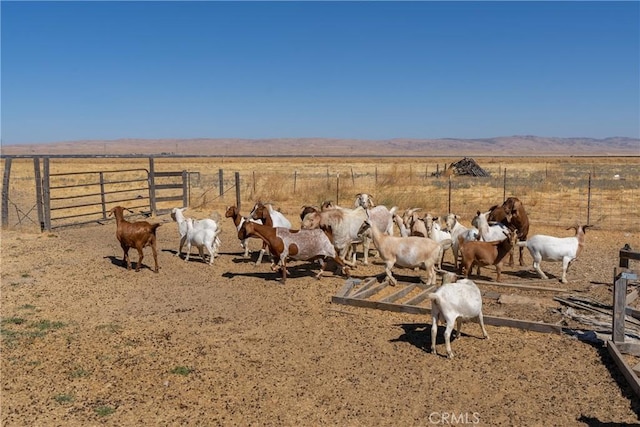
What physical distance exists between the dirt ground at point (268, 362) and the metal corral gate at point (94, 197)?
6.82m

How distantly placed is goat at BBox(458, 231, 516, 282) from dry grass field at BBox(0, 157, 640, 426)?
1.80 ft

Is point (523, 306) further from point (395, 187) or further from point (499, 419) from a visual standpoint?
point (395, 187)

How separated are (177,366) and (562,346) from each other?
528 cm

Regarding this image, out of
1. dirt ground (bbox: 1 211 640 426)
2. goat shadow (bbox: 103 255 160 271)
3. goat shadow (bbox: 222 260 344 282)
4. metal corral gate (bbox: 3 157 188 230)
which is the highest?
metal corral gate (bbox: 3 157 188 230)

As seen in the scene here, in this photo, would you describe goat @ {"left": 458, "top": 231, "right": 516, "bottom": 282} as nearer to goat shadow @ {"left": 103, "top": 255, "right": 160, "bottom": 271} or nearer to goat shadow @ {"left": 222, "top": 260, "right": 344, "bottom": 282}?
goat shadow @ {"left": 222, "top": 260, "right": 344, "bottom": 282}

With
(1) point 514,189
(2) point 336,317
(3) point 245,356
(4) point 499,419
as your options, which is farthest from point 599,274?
(1) point 514,189

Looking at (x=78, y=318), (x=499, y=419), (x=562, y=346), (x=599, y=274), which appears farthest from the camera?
(x=599, y=274)

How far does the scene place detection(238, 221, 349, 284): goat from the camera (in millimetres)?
10602

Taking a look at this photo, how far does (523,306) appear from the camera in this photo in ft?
29.7

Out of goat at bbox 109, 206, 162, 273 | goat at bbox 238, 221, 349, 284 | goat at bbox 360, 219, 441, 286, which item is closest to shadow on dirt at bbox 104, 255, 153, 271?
goat at bbox 109, 206, 162, 273

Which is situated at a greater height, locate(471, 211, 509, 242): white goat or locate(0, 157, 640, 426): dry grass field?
locate(471, 211, 509, 242): white goat

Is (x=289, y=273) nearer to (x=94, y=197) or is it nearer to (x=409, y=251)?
(x=409, y=251)

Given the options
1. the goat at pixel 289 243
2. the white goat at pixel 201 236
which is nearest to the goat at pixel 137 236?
the white goat at pixel 201 236

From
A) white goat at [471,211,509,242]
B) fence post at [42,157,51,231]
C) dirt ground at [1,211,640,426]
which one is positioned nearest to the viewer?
dirt ground at [1,211,640,426]
